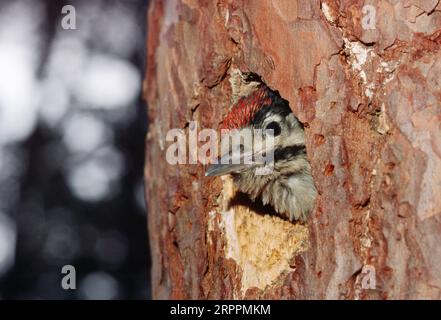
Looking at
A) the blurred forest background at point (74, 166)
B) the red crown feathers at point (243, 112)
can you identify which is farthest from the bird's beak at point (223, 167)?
the blurred forest background at point (74, 166)

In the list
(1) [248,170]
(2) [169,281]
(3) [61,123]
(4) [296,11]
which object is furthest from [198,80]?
(3) [61,123]

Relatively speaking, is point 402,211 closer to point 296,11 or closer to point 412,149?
point 412,149

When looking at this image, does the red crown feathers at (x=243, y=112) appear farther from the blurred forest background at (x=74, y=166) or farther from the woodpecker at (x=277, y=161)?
the blurred forest background at (x=74, y=166)

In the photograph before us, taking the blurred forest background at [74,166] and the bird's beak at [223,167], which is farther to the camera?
the blurred forest background at [74,166]

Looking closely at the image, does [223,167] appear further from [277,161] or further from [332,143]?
[332,143]

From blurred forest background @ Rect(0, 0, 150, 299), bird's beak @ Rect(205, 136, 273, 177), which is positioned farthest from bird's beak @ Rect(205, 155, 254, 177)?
blurred forest background @ Rect(0, 0, 150, 299)

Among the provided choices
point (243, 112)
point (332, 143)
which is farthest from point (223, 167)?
point (332, 143)
